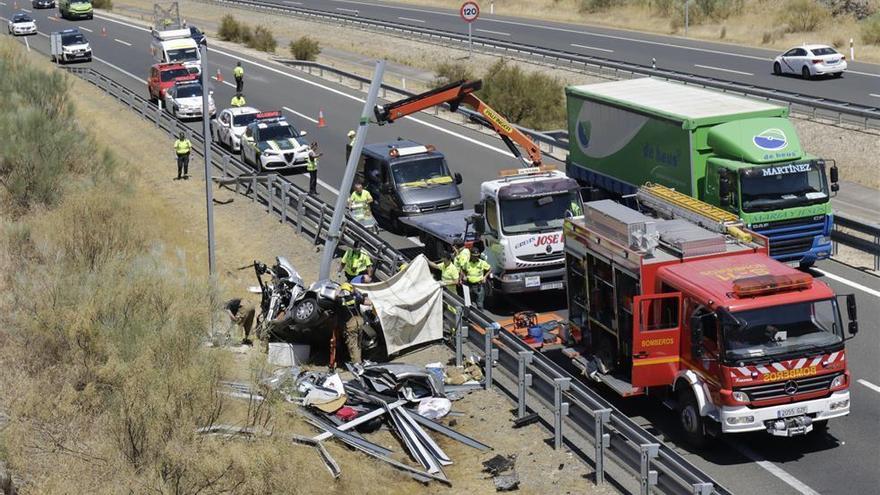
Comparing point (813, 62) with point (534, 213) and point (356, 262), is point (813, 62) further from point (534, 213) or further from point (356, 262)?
point (356, 262)

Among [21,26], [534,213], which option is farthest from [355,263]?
[21,26]

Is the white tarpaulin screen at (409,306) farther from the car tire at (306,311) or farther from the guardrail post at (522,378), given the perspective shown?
the guardrail post at (522,378)

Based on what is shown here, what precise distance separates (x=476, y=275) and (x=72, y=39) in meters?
43.9

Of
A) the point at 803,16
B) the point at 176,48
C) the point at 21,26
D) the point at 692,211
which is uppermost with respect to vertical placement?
the point at 803,16

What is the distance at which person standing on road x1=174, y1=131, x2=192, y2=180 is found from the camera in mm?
33844

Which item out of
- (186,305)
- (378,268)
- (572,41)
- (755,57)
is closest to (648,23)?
(572,41)

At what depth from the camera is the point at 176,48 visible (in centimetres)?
5294

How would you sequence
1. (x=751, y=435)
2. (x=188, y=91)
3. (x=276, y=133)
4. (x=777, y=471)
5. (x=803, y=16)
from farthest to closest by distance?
(x=803, y=16)
(x=188, y=91)
(x=276, y=133)
(x=751, y=435)
(x=777, y=471)

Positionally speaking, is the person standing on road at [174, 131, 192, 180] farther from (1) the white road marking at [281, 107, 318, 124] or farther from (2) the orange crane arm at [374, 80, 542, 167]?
(2) the orange crane arm at [374, 80, 542, 167]

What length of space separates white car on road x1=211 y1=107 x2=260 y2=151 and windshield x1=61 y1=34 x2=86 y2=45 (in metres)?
23.3

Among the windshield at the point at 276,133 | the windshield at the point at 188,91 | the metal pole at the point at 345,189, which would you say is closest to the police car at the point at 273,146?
the windshield at the point at 276,133

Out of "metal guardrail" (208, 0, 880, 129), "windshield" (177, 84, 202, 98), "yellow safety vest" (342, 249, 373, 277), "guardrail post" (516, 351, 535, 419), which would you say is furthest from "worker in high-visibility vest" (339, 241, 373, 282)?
"windshield" (177, 84, 202, 98)

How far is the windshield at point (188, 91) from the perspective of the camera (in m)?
43.4

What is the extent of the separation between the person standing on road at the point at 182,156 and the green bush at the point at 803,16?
37.7 m
